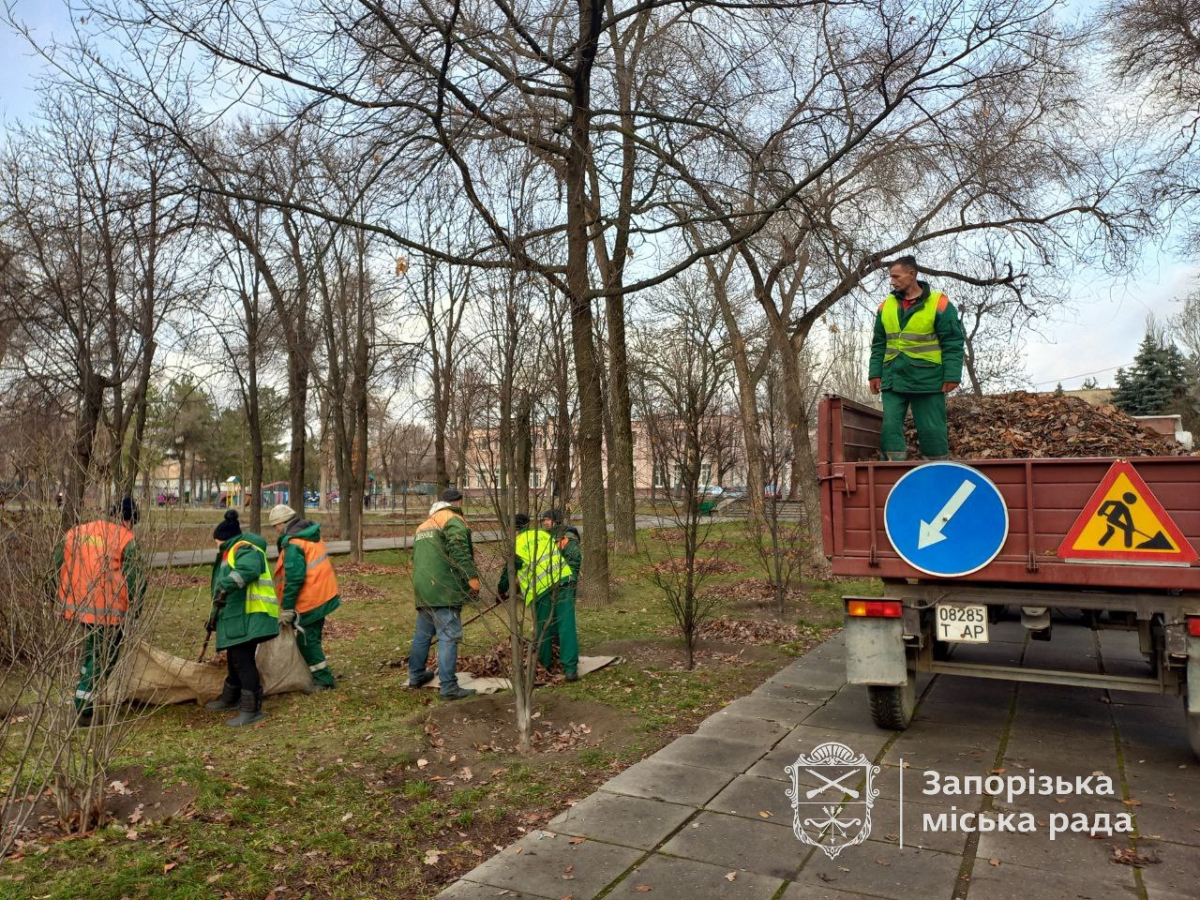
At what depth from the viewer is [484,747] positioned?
5.66 m

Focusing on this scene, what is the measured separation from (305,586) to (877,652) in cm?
462

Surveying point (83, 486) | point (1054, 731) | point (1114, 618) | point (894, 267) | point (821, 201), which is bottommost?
point (1054, 731)

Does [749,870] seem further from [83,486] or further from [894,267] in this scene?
[894,267]

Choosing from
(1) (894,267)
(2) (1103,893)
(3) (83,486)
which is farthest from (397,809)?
(1) (894,267)

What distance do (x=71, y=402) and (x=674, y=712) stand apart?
10.8 meters

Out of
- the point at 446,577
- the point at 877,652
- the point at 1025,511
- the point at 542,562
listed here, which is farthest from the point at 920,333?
the point at 446,577

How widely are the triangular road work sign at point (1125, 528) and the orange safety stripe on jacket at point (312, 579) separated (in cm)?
557

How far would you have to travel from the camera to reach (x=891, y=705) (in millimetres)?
5426

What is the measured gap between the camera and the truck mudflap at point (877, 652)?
5.19m

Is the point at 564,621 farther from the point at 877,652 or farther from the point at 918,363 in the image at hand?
the point at 918,363

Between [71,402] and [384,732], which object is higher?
[71,402]

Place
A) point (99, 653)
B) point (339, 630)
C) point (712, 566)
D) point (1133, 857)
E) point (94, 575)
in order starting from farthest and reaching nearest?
point (712, 566), point (339, 630), point (99, 653), point (94, 575), point (1133, 857)

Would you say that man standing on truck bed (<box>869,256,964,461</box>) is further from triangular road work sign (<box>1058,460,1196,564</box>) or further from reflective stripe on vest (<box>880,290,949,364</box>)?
triangular road work sign (<box>1058,460,1196,564</box>)

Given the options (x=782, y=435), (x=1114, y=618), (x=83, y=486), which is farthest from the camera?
(x=782, y=435)
